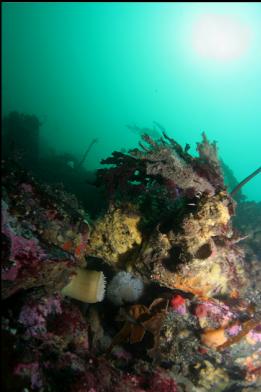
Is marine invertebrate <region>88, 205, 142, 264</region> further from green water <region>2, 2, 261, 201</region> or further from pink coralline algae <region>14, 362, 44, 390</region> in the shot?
green water <region>2, 2, 261, 201</region>

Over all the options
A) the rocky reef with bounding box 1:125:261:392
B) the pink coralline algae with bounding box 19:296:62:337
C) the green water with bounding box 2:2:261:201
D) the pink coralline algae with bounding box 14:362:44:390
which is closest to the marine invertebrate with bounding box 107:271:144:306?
the rocky reef with bounding box 1:125:261:392

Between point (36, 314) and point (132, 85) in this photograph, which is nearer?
point (36, 314)

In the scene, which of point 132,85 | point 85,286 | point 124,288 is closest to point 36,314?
point 85,286

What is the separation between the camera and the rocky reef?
2.80m

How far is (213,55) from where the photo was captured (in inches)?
4085

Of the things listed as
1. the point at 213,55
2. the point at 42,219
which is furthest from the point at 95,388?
the point at 213,55

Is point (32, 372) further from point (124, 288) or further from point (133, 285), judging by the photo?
point (133, 285)

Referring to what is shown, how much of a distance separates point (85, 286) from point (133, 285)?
90cm

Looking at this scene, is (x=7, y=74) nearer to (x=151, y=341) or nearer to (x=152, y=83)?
(x=151, y=341)

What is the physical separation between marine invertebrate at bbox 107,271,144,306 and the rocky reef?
16 mm

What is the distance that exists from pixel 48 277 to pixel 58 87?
149731 mm

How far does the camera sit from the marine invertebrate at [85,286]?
153 inches

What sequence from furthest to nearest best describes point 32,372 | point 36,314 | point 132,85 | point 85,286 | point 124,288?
point 132,85, point 124,288, point 85,286, point 36,314, point 32,372

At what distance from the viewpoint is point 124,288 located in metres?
4.46
